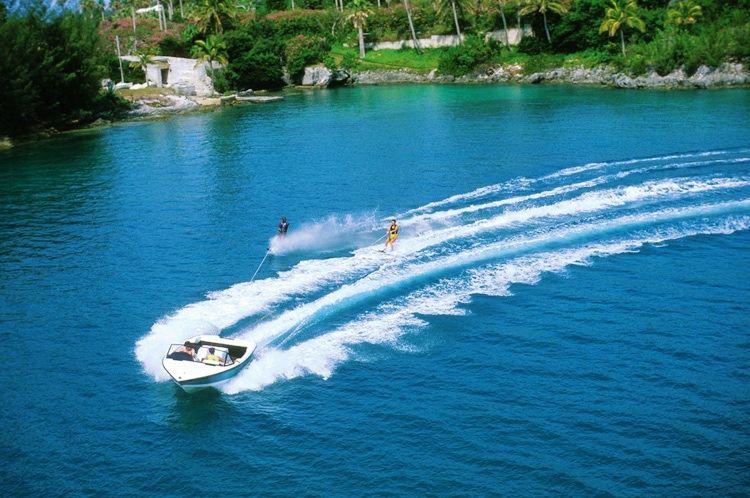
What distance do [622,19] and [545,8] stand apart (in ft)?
→ 59.0

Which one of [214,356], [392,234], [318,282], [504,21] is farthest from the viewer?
[504,21]

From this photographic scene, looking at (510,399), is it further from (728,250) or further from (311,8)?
(311,8)

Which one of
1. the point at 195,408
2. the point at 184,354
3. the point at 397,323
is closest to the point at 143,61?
the point at 397,323

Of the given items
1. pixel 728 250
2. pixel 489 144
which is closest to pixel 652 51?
pixel 489 144

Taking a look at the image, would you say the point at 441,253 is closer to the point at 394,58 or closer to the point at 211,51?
the point at 211,51

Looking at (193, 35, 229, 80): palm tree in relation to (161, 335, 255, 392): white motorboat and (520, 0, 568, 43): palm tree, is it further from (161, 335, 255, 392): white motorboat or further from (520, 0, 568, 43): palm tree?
(161, 335, 255, 392): white motorboat

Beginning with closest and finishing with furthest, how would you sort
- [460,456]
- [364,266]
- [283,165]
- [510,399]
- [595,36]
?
1. [460,456]
2. [510,399]
3. [364,266]
4. [283,165]
5. [595,36]

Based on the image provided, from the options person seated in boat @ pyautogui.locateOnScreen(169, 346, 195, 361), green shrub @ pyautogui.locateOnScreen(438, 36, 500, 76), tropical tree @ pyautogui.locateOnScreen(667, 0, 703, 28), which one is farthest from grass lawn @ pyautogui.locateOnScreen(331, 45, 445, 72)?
person seated in boat @ pyautogui.locateOnScreen(169, 346, 195, 361)

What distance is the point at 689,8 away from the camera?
112 meters

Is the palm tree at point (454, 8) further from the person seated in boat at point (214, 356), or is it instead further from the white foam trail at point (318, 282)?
the person seated in boat at point (214, 356)

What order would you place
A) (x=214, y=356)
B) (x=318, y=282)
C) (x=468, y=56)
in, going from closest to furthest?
1. (x=214, y=356)
2. (x=318, y=282)
3. (x=468, y=56)

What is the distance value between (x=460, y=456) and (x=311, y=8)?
6285 inches

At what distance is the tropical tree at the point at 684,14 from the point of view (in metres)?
111

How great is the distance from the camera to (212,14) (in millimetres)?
132250
